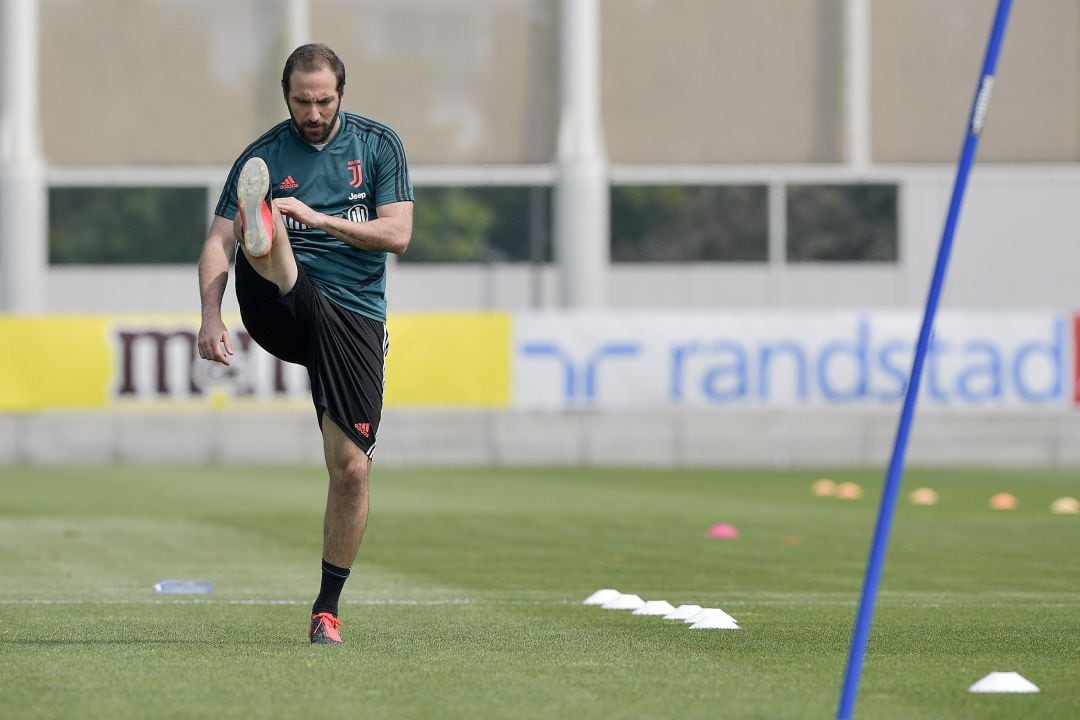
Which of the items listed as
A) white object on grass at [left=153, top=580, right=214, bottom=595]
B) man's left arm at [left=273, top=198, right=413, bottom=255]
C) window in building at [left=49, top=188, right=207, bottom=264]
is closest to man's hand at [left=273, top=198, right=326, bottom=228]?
man's left arm at [left=273, top=198, right=413, bottom=255]

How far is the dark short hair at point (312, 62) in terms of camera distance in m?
7.14

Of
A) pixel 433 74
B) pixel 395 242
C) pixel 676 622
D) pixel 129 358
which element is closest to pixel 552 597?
pixel 676 622

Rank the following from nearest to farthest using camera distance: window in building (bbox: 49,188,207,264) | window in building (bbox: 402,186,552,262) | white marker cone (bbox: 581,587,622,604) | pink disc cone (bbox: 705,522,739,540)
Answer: white marker cone (bbox: 581,587,622,604) → pink disc cone (bbox: 705,522,739,540) → window in building (bbox: 49,188,207,264) → window in building (bbox: 402,186,552,262)

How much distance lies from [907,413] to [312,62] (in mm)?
2592

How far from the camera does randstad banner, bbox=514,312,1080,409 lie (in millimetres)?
24062

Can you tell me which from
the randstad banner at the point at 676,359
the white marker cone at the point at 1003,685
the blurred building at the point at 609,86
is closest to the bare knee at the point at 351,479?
the white marker cone at the point at 1003,685

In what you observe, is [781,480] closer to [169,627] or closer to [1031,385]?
[1031,385]

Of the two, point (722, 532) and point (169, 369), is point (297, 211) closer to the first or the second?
point (722, 532)

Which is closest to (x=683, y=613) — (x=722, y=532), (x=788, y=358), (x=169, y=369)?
(x=722, y=532)

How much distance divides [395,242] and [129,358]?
16.9 metres

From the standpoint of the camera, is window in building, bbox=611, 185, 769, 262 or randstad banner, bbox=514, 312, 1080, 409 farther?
window in building, bbox=611, 185, 769, 262

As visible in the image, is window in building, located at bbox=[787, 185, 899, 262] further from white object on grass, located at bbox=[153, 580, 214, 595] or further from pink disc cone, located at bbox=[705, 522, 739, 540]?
white object on grass, located at bbox=[153, 580, 214, 595]

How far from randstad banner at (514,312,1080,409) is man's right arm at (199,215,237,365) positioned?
16.7 meters

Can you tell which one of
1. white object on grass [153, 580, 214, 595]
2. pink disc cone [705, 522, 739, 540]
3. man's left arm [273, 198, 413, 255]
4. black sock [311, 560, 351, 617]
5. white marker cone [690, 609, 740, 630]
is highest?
man's left arm [273, 198, 413, 255]
